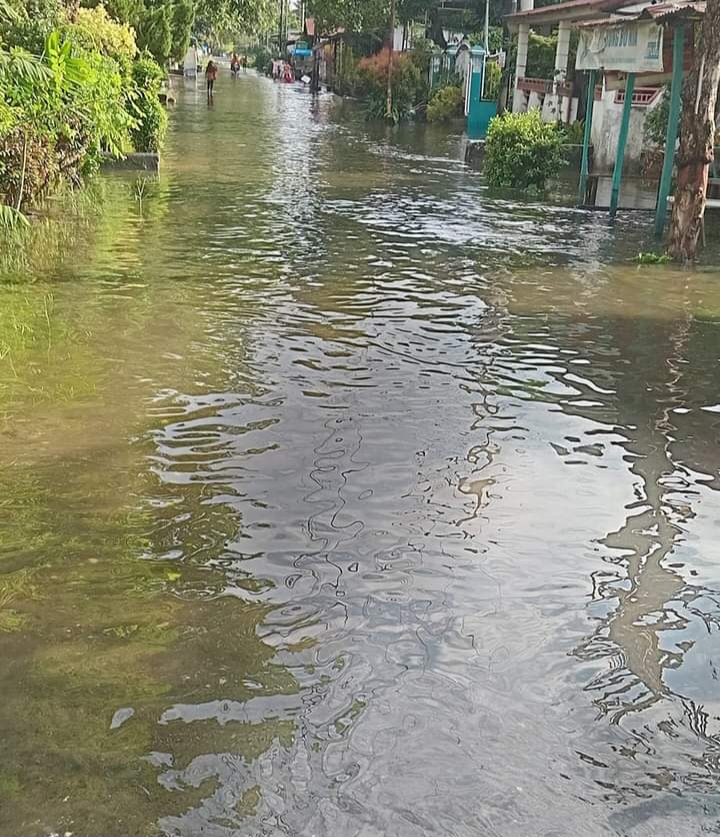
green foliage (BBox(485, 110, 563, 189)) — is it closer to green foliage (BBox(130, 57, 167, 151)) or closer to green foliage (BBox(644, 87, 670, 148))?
green foliage (BBox(644, 87, 670, 148))

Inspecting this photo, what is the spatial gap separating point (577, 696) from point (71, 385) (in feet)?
15.3

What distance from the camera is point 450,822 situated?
3.36 metres

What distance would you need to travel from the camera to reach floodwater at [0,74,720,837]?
354 cm

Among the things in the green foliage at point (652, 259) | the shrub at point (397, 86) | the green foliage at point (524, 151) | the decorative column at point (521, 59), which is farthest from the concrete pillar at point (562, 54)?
the green foliage at point (652, 259)

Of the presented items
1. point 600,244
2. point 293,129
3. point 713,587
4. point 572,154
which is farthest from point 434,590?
point 293,129

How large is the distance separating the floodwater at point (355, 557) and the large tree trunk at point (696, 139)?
193 centimetres

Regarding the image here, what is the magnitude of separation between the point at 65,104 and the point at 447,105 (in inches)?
1090

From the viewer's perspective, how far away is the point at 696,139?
1241 cm

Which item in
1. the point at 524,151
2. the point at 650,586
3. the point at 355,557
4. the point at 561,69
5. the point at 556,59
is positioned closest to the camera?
the point at 650,586

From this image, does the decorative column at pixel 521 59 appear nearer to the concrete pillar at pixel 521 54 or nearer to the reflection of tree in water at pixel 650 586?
the concrete pillar at pixel 521 54

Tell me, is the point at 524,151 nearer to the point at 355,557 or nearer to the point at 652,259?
the point at 652,259

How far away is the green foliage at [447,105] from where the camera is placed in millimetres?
37997

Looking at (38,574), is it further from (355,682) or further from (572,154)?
(572,154)

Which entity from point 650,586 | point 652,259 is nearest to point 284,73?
point 652,259
